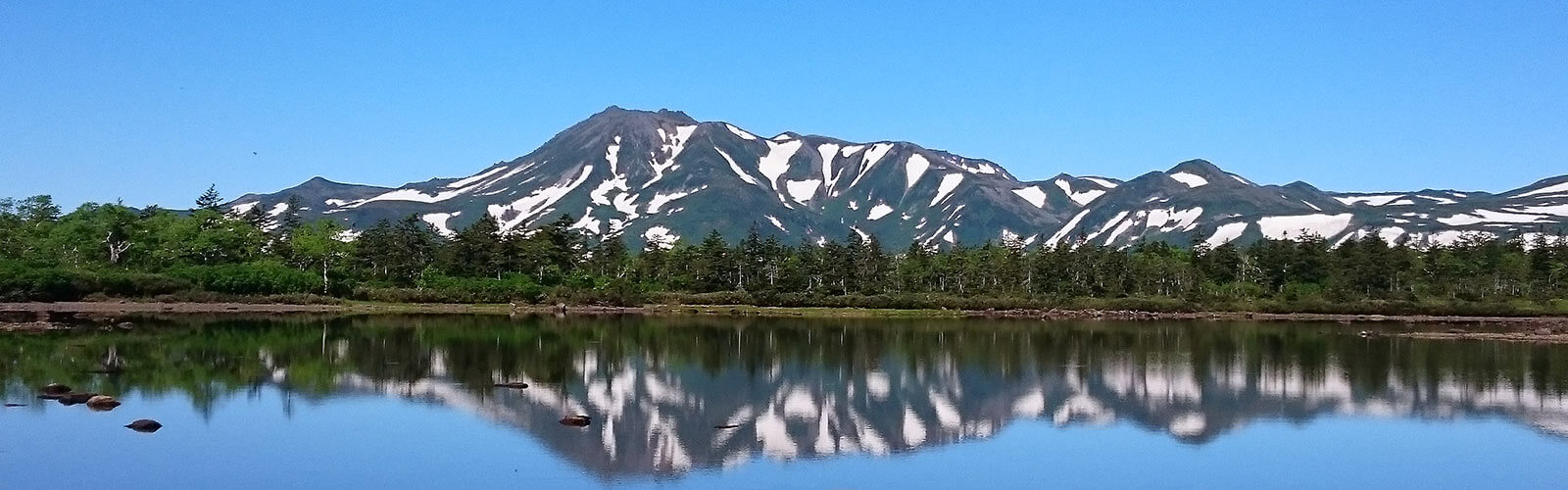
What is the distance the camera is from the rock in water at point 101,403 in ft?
84.4

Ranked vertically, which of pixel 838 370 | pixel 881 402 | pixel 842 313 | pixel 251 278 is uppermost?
pixel 251 278

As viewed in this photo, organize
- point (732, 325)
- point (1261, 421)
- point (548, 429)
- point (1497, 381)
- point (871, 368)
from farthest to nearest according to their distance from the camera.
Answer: point (732, 325) < point (871, 368) < point (1497, 381) < point (1261, 421) < point (548, 429)

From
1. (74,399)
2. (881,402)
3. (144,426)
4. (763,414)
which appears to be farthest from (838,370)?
(74,399)

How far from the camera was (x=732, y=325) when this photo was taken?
62.7 meters

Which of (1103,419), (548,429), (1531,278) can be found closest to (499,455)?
(548,429)

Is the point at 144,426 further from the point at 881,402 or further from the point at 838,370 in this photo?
the point at 838,370

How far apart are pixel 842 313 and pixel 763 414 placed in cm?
5083

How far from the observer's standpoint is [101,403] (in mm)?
25891

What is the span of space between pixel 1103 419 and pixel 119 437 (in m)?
20.3

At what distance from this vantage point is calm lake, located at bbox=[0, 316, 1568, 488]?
21.1 metres

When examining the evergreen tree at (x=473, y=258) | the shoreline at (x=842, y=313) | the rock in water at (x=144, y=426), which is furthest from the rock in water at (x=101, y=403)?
the evergreen tree at (x=473, y=258)

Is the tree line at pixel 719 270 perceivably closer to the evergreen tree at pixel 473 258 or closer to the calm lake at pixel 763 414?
the evergreen tree at pixel 473 258

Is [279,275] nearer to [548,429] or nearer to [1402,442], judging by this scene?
[548,429]

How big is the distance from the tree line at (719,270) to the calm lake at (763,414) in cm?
3195
